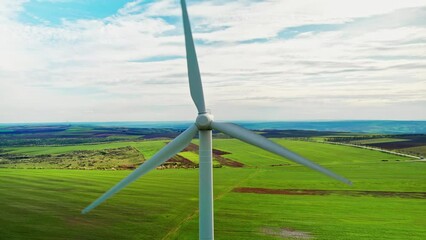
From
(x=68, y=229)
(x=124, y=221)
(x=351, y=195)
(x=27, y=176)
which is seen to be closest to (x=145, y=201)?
(x=124, y=221)

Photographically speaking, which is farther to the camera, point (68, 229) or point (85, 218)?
point (85, 218)

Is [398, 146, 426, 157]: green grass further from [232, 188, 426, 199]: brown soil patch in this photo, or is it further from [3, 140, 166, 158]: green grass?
[3, 140, 166, 158]: green grass

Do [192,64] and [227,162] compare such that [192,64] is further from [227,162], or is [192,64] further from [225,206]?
[227,162]

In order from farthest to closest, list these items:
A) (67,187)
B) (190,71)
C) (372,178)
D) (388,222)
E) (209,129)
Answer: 1. (372,178)
2. (67,187)
3. (388,222)
4. (190,71)
5. (209,129)

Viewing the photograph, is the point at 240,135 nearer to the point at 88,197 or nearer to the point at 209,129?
the point at 209,129

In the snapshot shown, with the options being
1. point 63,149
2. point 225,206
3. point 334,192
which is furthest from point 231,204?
point 63,149

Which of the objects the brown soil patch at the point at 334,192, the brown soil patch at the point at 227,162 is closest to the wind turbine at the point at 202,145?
the brown soil patch at the point at 334,192
